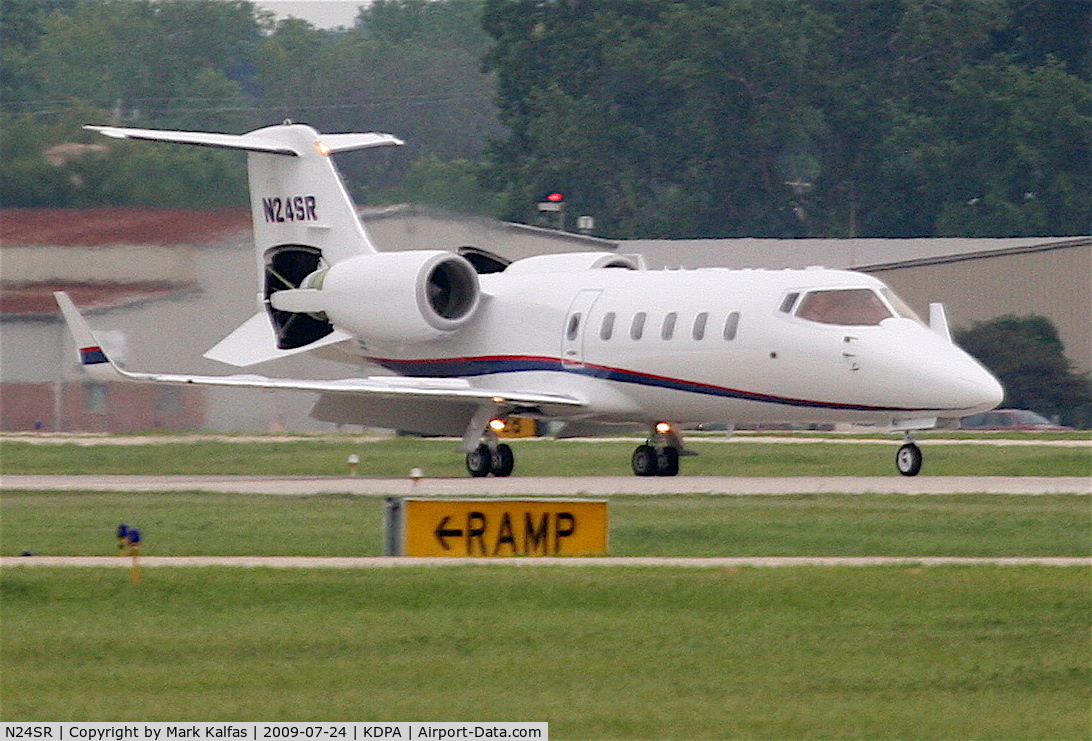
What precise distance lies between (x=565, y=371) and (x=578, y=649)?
17112 mm

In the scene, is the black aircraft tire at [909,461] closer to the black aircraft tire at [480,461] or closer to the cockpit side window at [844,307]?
the cockpit side window at [844,307]

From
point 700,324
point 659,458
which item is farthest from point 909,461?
point 659,458

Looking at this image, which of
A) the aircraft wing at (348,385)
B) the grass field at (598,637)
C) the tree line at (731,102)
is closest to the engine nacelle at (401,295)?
the aircraft wing at (348,385)

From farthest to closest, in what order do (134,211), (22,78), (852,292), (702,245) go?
(22,78), (702,245), (134,211), (852,292)

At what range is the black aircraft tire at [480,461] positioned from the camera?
3022 cm

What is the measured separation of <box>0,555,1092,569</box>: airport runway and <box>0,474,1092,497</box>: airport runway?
7.06m

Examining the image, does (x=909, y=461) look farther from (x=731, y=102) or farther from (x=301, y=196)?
(x=731, y=102)

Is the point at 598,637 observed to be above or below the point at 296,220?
below

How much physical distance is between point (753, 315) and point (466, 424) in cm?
513

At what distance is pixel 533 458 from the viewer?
34344mm

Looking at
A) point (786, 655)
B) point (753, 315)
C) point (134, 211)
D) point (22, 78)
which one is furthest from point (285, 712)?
point (22, 78)

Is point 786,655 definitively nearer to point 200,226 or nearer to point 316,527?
point 316,527

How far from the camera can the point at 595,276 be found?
31.4 meters
